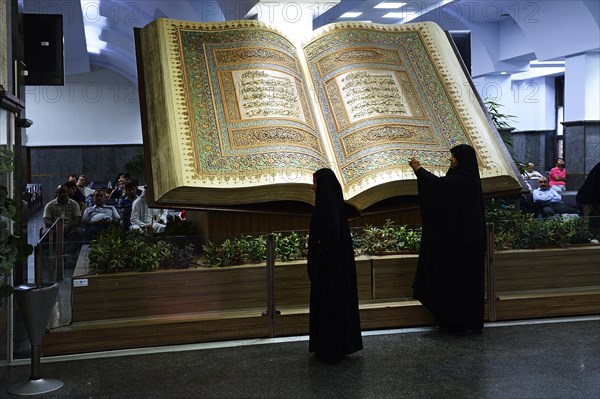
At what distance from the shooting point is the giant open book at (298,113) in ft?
21.0

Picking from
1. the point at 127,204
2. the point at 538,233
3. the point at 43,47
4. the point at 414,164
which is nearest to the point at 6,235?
the point at 414,164

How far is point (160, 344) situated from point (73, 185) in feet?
15.8

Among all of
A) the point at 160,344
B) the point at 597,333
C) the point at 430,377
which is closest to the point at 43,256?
the point at 160,344

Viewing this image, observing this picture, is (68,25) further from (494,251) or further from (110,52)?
(494,251)

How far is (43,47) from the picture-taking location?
25.2ft

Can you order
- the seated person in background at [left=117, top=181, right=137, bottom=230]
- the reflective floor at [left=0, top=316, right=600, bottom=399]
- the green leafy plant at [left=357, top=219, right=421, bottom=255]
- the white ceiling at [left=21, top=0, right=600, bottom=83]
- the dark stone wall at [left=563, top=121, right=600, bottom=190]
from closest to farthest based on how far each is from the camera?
the reflective floor at [left=0, top=316, right=600, bottom=399], the green leafy plant at [left=357, top=219, right=421, bottom=255], the seated person in background at [left=117, top=181, right=137, bottom=230], the white ceiling at [left=21, top=0, right=600, bottom=83], the dark stone wall at [left=563, top=121, right=600, bottom=190]

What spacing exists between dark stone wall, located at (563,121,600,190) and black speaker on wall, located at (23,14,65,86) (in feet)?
37.2

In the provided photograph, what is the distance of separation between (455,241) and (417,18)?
549 inches

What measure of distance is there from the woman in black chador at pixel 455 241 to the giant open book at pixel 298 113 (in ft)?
1.15

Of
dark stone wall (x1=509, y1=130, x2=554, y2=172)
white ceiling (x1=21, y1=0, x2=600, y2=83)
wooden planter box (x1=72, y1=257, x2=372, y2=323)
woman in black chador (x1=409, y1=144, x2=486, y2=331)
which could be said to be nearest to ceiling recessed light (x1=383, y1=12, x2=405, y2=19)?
white ceiling (x1=21, y1=0, x2=600, y2=83)

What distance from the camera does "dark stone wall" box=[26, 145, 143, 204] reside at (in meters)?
24.2

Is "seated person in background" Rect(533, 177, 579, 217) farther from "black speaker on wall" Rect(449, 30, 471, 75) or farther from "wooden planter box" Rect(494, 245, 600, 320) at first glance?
"wooden planter box" Rect(494, 245, 600, 320)

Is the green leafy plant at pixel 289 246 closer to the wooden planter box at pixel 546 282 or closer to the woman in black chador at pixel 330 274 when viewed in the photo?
the woman in black chador at pixel 330 274

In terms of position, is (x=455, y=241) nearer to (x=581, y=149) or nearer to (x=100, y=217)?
(x=100, y=217)
